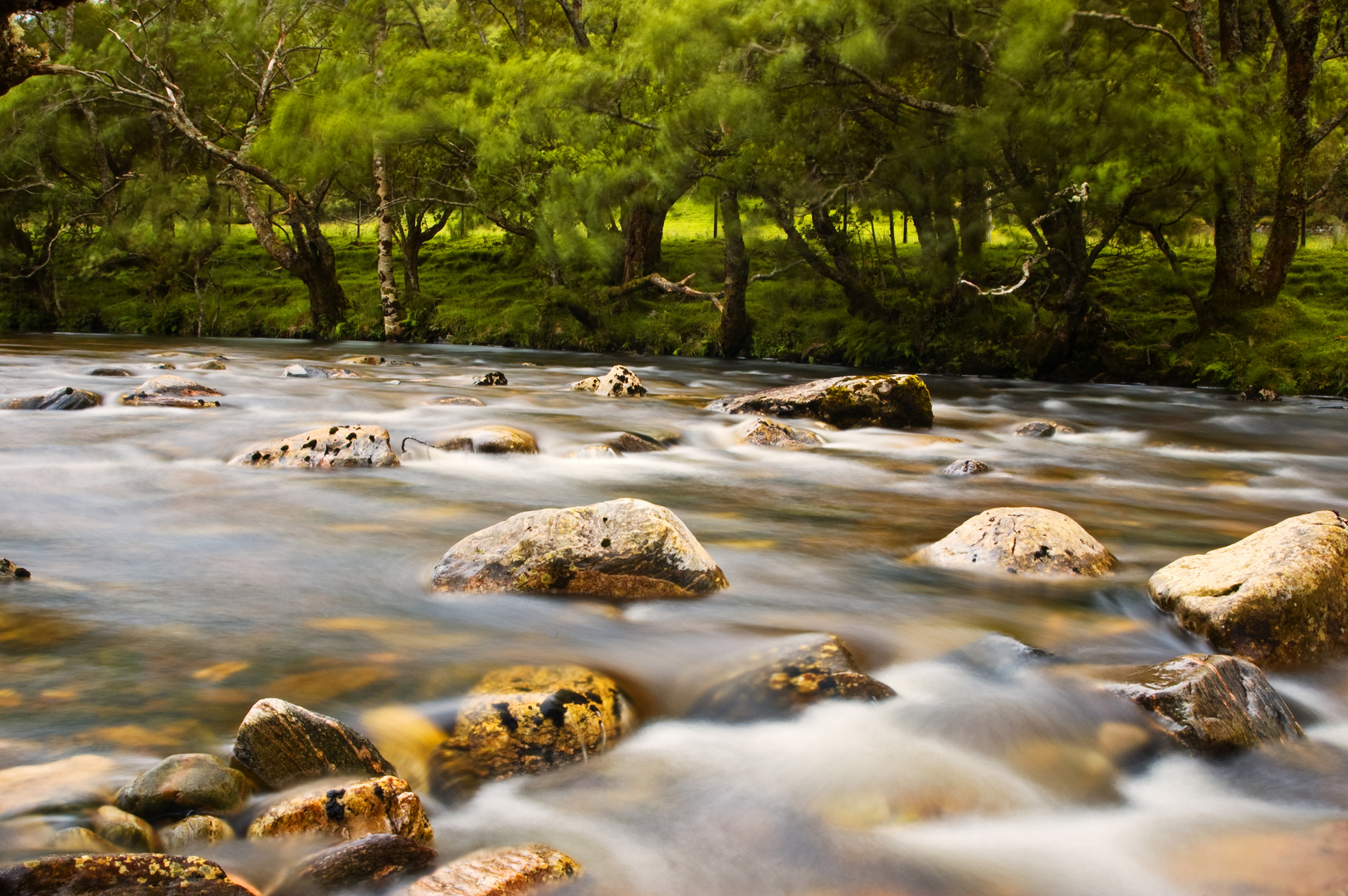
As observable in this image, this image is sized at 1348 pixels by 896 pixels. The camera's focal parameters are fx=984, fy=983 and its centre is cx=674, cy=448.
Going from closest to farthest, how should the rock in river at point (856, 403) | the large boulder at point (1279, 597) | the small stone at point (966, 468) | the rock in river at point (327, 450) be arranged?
1. the large boulder at point (1279, 597)
2. the rock in river at point (327, 450)
3. the small stone at point (966, 468)
4. the rock in river at point (856, 403)

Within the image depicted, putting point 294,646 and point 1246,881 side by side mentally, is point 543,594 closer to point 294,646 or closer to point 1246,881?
point 294,646

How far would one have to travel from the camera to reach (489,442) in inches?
383

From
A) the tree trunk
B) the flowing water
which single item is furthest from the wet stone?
the tree trunk

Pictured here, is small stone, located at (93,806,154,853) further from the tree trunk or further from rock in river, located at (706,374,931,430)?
the tree trunk

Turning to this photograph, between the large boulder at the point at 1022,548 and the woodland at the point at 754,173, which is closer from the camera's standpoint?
the large boulder at the point at 1022,548

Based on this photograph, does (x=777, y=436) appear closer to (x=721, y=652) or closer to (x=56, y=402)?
(x=721, y=652)

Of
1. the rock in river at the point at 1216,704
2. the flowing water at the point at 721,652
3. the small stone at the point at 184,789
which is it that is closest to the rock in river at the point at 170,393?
the flowing water at the point at 721,652

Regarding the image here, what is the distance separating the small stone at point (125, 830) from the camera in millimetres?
2762

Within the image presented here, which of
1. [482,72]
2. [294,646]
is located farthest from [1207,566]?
[482,72]

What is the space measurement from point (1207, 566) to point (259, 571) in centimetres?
526

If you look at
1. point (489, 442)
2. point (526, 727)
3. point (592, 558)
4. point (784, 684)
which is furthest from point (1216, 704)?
point (489, 442)

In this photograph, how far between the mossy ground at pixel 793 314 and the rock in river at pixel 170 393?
10.5m

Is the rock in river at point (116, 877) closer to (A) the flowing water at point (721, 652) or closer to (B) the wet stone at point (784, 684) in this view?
(A) the flowing water at point (721, 652)

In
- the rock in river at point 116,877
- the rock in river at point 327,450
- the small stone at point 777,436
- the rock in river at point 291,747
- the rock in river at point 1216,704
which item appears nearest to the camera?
the rock in river at point 116,877
